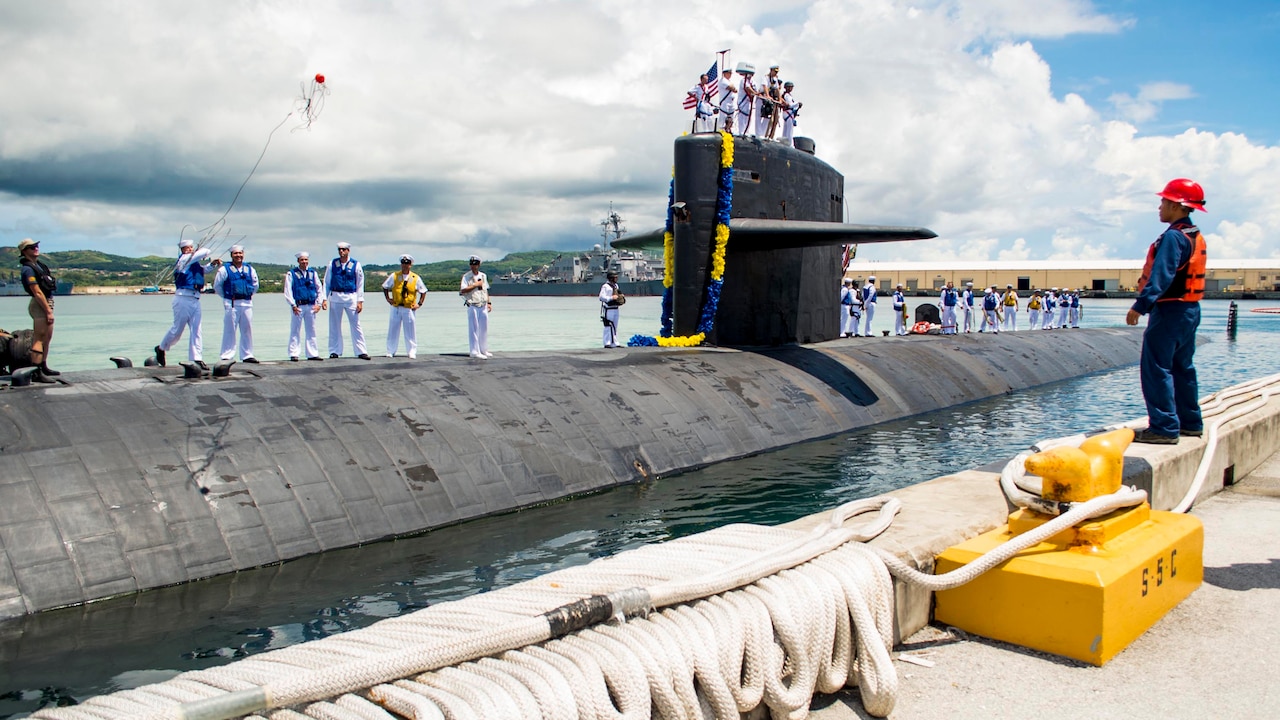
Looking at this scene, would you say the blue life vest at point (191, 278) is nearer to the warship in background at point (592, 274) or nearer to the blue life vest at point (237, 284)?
the blue life vest at point (237, 284)

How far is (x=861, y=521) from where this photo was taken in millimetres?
4227

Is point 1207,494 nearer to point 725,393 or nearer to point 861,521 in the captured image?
point 861,521

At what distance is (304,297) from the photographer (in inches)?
483

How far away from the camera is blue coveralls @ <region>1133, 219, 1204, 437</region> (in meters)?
5.70

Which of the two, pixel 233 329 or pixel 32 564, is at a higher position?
pixel 233 329

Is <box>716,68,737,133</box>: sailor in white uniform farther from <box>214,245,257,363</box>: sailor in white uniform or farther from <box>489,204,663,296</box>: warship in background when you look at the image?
<box>489,204,663,296</box>: warship in background

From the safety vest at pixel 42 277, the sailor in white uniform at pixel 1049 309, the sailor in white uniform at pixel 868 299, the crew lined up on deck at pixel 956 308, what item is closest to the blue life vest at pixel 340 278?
the safety vest at pixel 42 277

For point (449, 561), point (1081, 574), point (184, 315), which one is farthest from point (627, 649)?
point (184, 315)

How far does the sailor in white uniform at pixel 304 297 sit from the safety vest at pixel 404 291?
37.5 inches

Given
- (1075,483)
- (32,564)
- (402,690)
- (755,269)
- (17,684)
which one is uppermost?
(755,269)

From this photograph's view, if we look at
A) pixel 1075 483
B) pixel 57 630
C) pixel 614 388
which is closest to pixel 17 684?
A: pixel 57 630

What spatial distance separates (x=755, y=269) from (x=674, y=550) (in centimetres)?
1053

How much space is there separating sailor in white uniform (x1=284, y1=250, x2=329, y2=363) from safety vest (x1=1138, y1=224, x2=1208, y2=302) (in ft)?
32.2

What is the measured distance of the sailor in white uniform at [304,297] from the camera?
12.2 m
